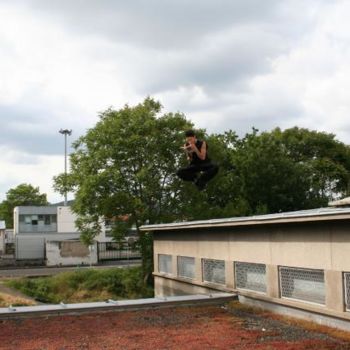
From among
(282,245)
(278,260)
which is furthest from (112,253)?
(282,245)

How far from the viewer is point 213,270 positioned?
17.2 metres

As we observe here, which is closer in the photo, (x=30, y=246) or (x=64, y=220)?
(x=30, y=246)

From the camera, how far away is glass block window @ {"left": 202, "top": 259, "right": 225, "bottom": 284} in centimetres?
1661

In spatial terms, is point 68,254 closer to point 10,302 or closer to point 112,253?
point 112,253

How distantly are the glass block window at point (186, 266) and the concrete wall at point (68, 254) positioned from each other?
3063cm

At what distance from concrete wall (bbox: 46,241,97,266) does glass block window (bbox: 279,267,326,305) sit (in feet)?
127

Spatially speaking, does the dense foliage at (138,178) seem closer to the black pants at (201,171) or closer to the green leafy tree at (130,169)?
the green leafy tree at (130,169)

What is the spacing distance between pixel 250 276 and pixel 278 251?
1.95m

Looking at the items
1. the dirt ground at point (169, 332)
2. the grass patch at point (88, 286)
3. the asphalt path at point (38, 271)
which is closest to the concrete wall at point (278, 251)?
the dirt ground at point (169, 332)

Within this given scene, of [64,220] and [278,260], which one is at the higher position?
[64,220]

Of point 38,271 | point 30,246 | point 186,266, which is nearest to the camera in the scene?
point 186,266

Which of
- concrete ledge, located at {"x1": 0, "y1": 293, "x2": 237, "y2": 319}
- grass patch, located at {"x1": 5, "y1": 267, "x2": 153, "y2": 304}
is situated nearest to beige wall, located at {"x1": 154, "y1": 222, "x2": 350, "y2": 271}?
concrete ledge, located at {"x1": 0, "y1": 293, "x2": 237, "y2": 319}

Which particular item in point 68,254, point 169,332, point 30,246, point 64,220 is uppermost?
point 64,220

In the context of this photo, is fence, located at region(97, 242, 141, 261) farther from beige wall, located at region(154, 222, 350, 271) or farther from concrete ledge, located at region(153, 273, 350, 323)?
concrete ledge, located at region(153, 273, 350, 323)
